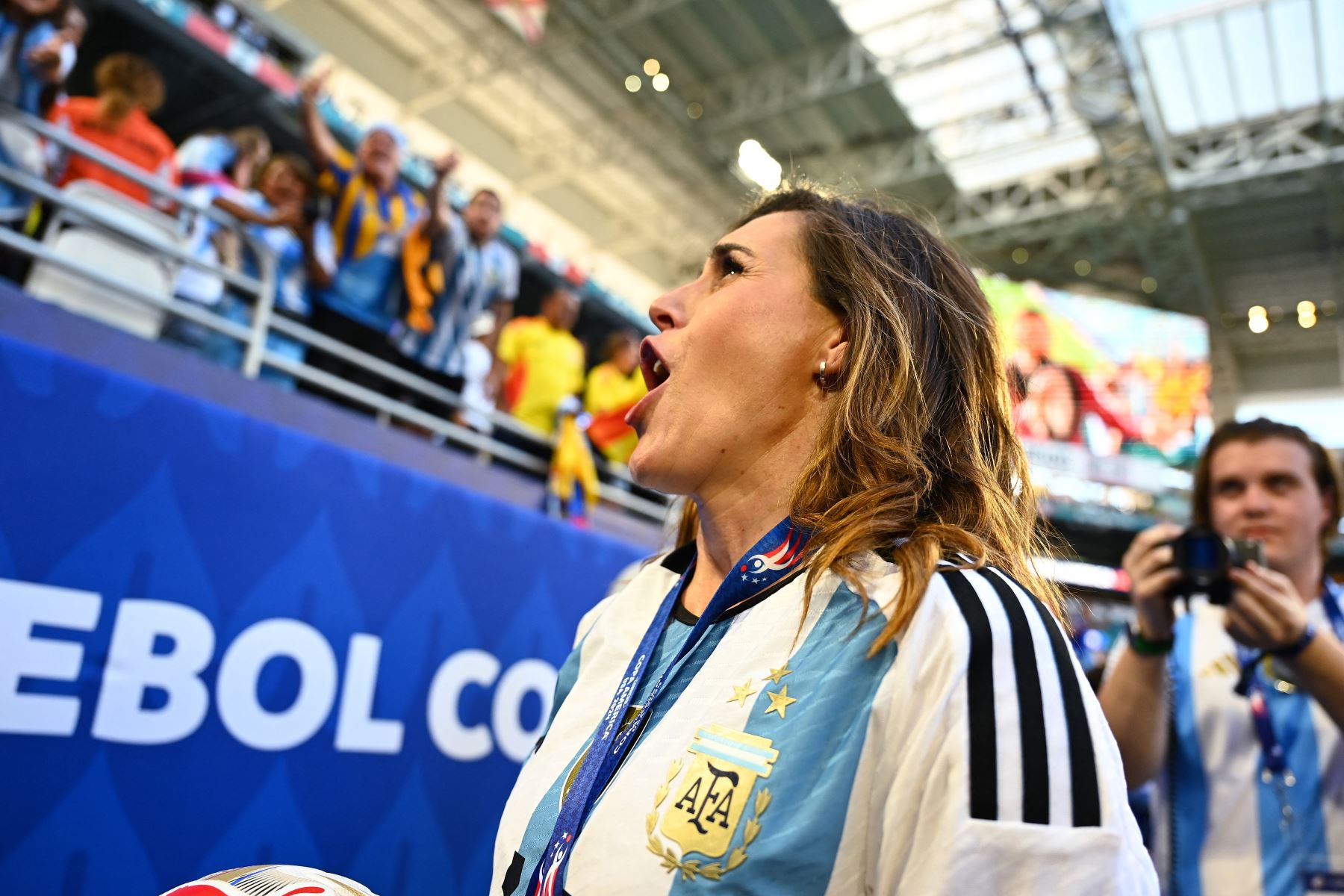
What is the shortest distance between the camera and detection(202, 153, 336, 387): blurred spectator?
335 cm

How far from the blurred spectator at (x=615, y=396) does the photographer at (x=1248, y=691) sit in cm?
401

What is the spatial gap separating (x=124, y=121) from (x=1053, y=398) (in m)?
13.7

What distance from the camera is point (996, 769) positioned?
2.64 feet

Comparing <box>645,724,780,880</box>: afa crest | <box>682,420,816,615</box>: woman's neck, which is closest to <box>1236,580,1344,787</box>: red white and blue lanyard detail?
<box>682,420,816,615</box>: woman's neck

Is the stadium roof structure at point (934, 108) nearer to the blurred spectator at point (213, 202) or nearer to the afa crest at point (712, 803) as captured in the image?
the blurred spectator at point (213, 202)

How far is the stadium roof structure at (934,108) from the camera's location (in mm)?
12164

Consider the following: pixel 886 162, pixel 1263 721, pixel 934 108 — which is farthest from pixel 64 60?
pixel 886 162

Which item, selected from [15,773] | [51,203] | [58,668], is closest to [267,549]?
[58,668]

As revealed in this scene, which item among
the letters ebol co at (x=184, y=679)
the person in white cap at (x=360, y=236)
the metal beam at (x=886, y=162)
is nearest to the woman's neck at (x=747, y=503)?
the letters ebol co at (x=184, y=679)

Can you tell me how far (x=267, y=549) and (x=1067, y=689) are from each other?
8.62ft

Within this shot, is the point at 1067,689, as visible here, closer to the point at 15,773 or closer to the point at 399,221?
the point at 15,773

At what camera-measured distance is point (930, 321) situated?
4.43 ft

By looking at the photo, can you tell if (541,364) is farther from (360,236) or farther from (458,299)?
(360,236)

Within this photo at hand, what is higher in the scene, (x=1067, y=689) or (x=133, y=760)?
A: (x=1067, y=689)
